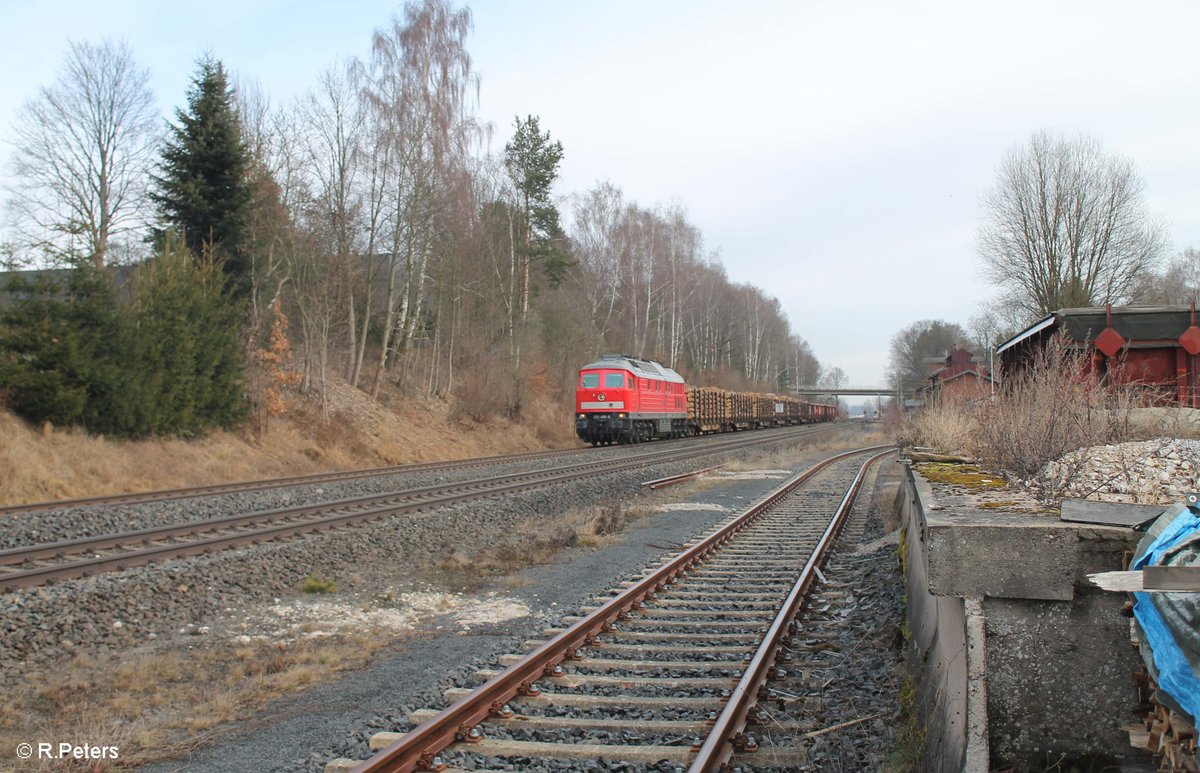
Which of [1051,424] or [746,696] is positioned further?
[1051,424]

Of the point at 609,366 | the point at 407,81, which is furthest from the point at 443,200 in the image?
the point at 609,366

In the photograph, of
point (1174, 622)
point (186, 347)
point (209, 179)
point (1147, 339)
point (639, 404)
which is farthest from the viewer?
point (639, 404)

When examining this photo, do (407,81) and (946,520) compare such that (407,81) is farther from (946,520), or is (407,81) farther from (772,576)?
(946,520)

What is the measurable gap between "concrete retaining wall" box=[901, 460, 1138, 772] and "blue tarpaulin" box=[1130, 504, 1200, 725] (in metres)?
0.49

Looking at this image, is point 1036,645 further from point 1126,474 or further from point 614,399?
point 614,399

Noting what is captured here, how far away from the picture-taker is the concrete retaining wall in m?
3.70

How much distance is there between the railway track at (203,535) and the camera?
316 inches

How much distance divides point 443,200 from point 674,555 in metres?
22.0

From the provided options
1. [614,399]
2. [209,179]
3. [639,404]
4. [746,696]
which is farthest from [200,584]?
[639,404]

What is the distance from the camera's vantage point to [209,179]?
2314 centimetres

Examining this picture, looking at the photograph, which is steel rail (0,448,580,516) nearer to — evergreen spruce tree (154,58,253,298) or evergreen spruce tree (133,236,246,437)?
evergreen spruce tree (133,236,246,437)

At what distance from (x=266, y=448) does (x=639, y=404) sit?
13.2 meters

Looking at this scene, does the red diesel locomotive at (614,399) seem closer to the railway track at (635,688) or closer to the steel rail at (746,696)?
the railway track at (635,688)

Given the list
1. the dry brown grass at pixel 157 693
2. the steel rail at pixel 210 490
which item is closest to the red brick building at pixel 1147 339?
the dry brown grass at pixel 157 693
